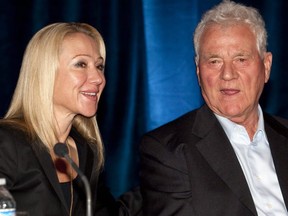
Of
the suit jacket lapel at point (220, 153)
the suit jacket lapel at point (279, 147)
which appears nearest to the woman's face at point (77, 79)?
the suit jacket lapel at point (220, 153)

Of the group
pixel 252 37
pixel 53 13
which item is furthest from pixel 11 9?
pixel 252 37

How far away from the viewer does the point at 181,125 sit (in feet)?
10.0

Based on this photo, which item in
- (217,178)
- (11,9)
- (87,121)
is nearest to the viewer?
(217,178)

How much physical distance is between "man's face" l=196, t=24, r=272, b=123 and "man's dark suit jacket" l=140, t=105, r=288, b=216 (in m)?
0.12

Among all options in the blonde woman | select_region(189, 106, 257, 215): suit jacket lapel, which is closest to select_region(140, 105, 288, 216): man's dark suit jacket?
select_region(189, 106, 257, 215): suit jacket lapel

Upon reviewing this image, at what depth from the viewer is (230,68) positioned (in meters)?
2.99

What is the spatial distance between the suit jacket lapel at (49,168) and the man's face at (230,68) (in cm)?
78

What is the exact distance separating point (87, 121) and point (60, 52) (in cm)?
49

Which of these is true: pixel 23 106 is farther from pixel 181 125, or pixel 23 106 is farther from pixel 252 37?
pixel 252 37

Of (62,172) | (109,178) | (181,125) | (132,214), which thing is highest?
(181,125)

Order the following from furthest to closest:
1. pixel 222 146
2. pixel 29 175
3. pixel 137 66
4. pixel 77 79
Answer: pixel 137 66 < pixel 77 79 < pixel 222 146 < pixel 29 175

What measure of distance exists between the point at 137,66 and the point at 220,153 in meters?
1.66

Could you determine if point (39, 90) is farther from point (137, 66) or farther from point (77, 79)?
point (137, 66)

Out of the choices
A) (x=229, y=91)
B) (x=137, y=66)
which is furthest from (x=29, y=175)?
(x=137, y=66)
